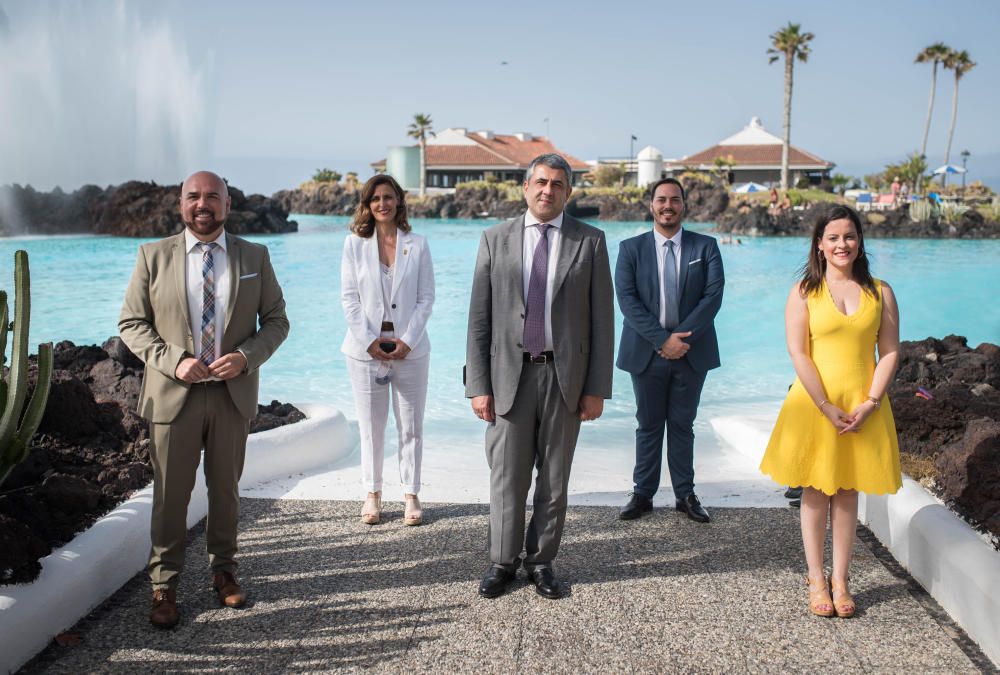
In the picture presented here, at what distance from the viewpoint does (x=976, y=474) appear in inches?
183

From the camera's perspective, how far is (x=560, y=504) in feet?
13.8

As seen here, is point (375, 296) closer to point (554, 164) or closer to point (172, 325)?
point (172, 325)

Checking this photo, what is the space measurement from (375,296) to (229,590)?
185 centimetres

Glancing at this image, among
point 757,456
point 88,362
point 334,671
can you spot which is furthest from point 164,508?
point 88,362

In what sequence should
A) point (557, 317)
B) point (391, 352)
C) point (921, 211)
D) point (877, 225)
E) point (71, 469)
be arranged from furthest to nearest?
1. point (921, 211)
2. point (877, 225)
3. point (391, 352)
4. point (71, 469)
5. point (557, 317)

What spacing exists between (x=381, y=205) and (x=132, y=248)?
112ft

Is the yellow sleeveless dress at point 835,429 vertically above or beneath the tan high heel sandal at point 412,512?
above

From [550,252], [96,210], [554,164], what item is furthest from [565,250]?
[96,210]

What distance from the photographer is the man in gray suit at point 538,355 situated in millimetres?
4090

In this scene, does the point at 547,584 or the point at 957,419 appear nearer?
the point at 547,584

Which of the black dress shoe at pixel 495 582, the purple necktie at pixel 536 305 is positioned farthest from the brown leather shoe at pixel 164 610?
the purple necktie at pixel 536 305

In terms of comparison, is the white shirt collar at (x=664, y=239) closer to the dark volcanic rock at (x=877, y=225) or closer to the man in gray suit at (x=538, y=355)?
the man in gray suit at (x=538, y=355)

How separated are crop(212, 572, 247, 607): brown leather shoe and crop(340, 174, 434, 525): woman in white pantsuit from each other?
3.85 ft

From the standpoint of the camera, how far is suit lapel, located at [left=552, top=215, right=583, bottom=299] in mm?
4078
